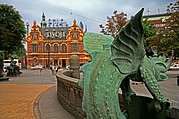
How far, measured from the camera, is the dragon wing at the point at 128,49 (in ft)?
5.64

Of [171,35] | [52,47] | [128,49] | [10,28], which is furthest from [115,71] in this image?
[52,47]

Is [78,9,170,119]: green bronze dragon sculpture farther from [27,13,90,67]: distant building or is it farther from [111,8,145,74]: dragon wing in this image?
[27,13,90,67]: distant building

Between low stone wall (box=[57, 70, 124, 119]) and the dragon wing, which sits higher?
the dragon wing

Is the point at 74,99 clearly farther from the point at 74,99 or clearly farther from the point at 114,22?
the point at 114,22

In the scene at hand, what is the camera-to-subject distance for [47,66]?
6084cm

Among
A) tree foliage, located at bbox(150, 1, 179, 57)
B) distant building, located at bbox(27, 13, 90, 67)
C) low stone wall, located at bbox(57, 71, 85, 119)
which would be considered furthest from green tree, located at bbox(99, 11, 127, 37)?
distant building, located at bbox(27, 13, 90, 67)

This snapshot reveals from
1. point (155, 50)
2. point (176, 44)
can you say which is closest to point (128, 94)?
point (155, 50)

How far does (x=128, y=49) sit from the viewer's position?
181 cm

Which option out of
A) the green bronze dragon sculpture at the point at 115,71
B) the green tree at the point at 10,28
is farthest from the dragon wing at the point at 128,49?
the green tree at the point at 10,28

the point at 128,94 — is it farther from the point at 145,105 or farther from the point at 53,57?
the point at 53,57

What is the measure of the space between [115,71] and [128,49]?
0.21 metres

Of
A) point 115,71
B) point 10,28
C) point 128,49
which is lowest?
point 115,71

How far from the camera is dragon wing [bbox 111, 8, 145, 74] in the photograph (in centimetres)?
172

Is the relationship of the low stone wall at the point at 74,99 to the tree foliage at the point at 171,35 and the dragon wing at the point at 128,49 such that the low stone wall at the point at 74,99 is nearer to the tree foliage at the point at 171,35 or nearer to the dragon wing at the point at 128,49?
Result: the dragon wing at the point at 128,49
